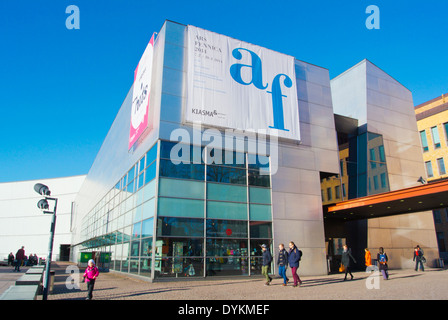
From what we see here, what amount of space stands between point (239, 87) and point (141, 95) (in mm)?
6287

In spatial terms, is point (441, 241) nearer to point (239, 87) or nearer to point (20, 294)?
point (239, 87)

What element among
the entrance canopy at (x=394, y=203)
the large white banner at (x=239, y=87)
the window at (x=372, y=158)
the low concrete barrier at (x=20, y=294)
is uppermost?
the large white banner at (x=239, y=87)

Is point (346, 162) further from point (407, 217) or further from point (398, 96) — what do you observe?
point (398, 96)

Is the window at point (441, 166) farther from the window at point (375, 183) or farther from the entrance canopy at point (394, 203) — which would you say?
the entrance canopy at point (394, 203)

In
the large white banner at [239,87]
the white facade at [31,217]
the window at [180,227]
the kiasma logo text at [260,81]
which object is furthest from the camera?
the white facade at [31,217]

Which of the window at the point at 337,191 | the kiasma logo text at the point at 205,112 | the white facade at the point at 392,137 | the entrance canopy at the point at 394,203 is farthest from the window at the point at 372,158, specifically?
the kiasma logo text at the point at 205,112

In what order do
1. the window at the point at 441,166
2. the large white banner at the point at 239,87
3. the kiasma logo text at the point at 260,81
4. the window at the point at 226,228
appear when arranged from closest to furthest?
the window at the point at 226,228
the large white banner at the point at 239,87
the kiasma logo text at the point at 260,81
the window at the point at 441,166

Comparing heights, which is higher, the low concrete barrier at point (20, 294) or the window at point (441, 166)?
the window at point (441, 166)

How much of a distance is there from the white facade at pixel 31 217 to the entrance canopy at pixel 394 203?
205 ft

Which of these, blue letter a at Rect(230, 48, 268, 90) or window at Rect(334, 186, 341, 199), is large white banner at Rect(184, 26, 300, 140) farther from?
window at Rect(334, 186, 341, 199)

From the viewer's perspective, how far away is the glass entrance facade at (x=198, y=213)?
52.6 feet

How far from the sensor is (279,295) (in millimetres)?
11086
